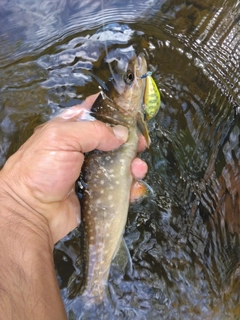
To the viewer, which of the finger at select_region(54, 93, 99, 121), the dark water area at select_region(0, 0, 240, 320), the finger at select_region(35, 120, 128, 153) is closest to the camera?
the finger at select_region(35, 120, 128, 153)

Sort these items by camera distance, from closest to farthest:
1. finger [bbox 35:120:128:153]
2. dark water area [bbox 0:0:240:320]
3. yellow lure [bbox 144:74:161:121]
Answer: finger [bbox 35:120:128:153] → yellow lure [bbox 144:74:161:121] → dark water area [bbox 0:0:240:320]

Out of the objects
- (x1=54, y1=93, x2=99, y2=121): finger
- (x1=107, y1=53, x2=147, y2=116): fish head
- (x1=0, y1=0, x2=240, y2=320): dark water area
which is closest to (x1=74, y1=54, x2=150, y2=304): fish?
(x1=107, y1=53, x2=147, y2=116): fish head

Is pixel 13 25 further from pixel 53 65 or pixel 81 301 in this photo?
pixel 81 301

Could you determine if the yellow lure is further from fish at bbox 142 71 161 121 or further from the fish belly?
the fish belly

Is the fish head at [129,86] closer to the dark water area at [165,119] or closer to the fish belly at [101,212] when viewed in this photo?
the fish belly at [101,212]

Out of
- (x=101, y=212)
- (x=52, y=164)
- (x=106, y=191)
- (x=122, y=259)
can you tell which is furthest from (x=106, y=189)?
(x=122, y=259)

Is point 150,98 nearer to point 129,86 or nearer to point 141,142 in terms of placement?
point 129,86

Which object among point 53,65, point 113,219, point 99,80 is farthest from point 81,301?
point 53,65
